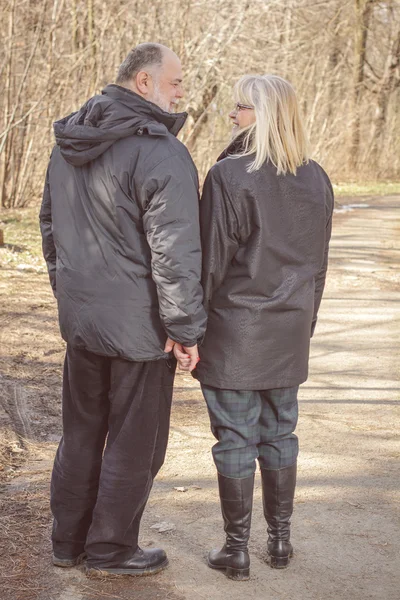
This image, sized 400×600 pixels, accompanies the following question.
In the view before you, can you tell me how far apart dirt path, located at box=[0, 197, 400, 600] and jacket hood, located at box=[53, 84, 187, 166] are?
161cm

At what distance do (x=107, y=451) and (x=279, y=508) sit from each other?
72 centimetres

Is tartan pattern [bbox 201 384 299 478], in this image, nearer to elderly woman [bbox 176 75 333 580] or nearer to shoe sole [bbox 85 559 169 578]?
elderly woman [bbox 176 75 333 580]

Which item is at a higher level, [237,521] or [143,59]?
[143,59]

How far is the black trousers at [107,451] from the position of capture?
328 centimetres

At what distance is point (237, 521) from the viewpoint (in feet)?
11.2

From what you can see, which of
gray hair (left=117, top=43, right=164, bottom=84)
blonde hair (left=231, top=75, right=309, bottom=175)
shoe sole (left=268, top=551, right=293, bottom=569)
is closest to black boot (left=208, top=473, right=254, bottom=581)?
shoe sole (left=268, top=551, right=293, bottom=569)

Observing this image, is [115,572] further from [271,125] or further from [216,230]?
[271,125]

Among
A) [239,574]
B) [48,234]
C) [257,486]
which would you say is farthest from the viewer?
[257,486]

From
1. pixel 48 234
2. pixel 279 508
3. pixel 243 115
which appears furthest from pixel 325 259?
pixel 48 234

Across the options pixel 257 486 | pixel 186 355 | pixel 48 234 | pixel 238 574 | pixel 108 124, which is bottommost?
pixel 257 486

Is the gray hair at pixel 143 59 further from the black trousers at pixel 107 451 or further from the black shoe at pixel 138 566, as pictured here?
the black shoe at pixel 138 566

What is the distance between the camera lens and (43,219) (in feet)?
11.5

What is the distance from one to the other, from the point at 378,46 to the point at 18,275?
100 ft

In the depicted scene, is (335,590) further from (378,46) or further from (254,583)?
(378,46)
